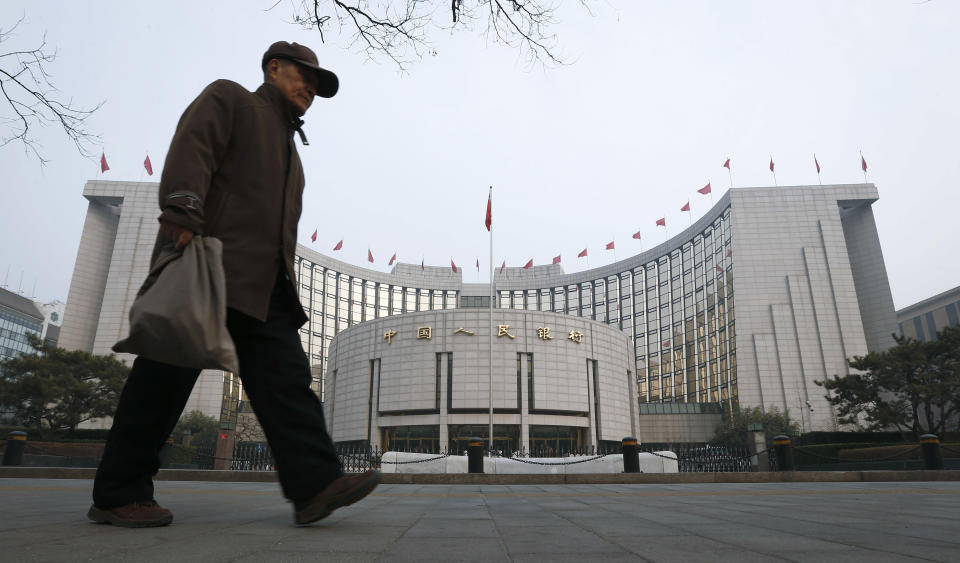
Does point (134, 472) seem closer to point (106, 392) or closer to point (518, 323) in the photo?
point (106, 392)

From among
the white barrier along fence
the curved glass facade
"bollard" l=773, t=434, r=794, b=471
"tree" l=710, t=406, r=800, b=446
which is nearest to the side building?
A: the curved glass facade

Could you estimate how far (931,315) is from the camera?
7125 cm

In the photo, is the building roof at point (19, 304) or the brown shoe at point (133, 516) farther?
the building roof at point (19, 304)

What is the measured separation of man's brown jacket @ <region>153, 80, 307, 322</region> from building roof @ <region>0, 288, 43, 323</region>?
4223 inches

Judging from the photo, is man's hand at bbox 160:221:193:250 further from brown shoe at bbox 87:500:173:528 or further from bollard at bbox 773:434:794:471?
bollard at bbox 773:434:794:471

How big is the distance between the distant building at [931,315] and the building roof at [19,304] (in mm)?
123289

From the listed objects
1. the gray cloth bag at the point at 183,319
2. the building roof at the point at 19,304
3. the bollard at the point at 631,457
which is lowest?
the bollard at the point at 631,457

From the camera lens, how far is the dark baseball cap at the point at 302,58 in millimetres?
3018

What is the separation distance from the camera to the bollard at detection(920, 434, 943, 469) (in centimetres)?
1318

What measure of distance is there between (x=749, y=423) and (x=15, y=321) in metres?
103

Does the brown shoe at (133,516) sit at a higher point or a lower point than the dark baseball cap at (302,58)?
lower

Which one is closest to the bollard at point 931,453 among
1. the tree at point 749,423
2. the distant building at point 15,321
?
the tree at point 749,423

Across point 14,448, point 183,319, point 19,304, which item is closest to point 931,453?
point 183,319

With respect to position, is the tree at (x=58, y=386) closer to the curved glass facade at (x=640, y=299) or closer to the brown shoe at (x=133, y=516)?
the brown shoe at (x=133, y=516)
